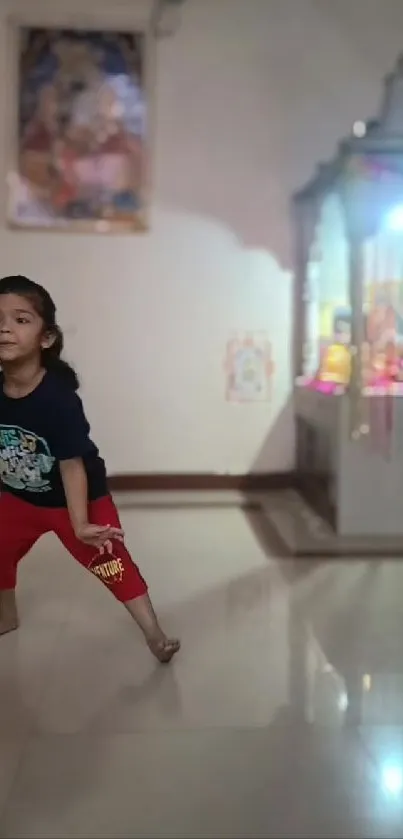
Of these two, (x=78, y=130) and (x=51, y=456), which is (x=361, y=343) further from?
(x=78, y=130)

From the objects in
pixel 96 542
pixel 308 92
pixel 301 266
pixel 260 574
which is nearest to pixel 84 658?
pixel 96 542

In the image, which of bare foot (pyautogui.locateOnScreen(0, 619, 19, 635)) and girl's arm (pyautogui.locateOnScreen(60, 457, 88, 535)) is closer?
girl's arm (pyautogui.locateOnScreen(60, 457, 88, 535))

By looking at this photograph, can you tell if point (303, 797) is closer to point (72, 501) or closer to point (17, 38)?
point (72, 501)

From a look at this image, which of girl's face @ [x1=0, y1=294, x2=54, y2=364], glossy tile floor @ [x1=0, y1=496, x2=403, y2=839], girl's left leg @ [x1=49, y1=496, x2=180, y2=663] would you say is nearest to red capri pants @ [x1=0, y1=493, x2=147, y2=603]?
girl's left leg @ [x1=49, y1=496, x2=180, y2=663]

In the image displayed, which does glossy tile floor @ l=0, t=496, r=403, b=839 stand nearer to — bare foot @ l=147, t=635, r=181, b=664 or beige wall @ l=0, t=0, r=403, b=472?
bare foot @ l=147, t=635, r=181, b=664

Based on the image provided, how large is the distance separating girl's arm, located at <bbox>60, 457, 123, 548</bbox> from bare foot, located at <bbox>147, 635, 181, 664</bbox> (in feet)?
0.61

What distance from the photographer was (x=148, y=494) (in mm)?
3027

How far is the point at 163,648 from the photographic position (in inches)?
52.7

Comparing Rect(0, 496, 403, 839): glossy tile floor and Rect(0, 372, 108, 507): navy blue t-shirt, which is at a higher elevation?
Rect(0, 372, 108, 507): navy blue t-shirt

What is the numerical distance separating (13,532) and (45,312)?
0.38 meters

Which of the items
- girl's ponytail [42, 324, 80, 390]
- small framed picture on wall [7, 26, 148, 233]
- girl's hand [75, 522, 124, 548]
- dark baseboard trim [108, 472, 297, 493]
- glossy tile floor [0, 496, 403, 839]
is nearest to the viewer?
glossy tile floor [0, 496, 403, 839]

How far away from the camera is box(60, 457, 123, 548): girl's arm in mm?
1280

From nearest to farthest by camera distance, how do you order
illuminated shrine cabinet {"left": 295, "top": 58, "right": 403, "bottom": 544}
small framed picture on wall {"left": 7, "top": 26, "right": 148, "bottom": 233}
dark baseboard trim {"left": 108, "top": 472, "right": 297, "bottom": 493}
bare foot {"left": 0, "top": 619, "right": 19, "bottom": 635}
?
bare foot {"left": 0, "top": 619, "right": 19, "bottom": 635}, illuminated shrine cabinet {"left": 295, "top": 58, "right": 403, "bottom": 544}, small framed picture on wall {"left": 7, "top": 26, "right": 148, "bottom": 233}, dark baseboard trim {"left": 108, "top": 472, "right": 297, "bottom": 493}

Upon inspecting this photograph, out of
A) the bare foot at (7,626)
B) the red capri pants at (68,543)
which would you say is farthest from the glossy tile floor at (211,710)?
the red capri pants at (68,543)
